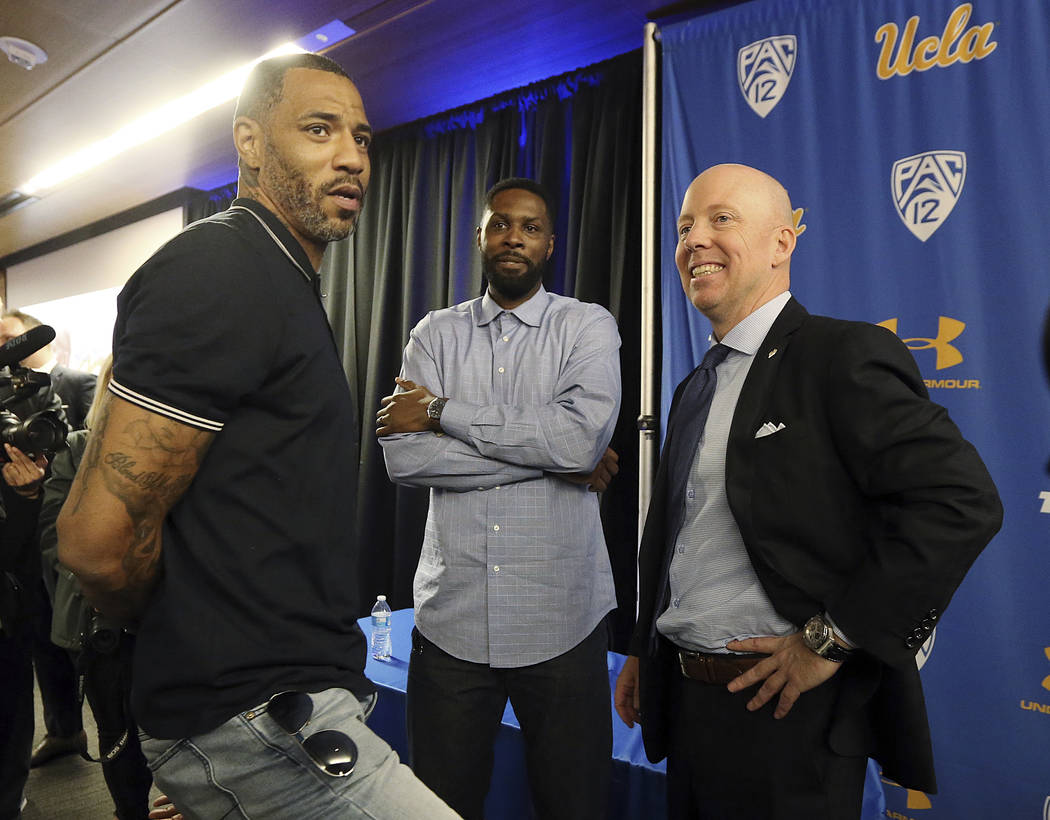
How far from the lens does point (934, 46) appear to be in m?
2.30

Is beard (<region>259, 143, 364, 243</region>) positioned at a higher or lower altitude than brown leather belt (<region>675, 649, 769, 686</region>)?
A: higher

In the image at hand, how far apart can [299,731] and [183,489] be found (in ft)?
1.06

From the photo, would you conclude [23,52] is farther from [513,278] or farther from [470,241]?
[513,278]

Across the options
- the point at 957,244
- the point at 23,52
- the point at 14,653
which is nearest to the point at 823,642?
the point at 957,244

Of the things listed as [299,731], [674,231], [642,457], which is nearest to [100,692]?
[299,731]

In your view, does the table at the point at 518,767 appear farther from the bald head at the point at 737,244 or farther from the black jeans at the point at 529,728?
the bald head at the point at 737,244

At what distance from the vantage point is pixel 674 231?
279 cm

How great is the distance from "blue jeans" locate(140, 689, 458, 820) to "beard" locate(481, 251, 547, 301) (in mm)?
1259

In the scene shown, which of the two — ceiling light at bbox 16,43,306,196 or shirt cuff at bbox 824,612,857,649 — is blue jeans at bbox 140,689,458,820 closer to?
shirt cuff at bbox 824,612,857,649

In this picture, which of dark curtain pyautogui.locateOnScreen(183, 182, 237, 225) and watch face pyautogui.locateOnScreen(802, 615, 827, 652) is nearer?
watch face pyautogui.locateOnScreen(802, 615, 827, 652)

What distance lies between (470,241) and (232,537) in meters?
3.13

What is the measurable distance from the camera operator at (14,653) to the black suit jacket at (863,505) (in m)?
2.40

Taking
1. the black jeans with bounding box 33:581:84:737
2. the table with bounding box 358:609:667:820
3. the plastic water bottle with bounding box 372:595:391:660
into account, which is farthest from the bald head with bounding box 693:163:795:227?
the black jeans with bounding box 33:581:84:737

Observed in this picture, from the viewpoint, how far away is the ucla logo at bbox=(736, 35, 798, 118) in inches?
101
